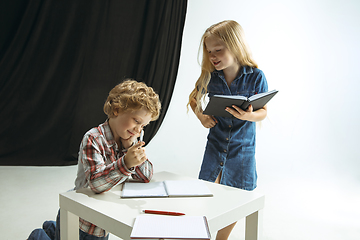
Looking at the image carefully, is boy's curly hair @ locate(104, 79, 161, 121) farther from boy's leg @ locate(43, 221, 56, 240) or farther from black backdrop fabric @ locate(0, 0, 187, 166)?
black backdrop fabric @ locate(0, 0, 187, 166)

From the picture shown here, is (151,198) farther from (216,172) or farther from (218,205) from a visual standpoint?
(216,172)

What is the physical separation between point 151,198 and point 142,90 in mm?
404

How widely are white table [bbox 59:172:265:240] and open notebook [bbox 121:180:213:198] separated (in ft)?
0.07

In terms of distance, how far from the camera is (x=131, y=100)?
1117 millimetres

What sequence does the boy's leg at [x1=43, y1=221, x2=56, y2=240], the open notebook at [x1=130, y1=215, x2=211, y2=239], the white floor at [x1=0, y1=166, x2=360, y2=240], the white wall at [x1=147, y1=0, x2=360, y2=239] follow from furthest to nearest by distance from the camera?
the white wall at [x1=147, y1=0, x2=360, y2=239]
the white floor at [x1=0, y1=166, x2=360, y2=240]
the boy's leg at [x1=43, y1=221, x2=56, y2=240]
the open notebook at [x1=130, y1=215, x2=211, y2=239]

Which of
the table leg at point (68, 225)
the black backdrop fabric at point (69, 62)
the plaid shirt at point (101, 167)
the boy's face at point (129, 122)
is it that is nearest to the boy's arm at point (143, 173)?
the plaid shirt at point (101, 167)

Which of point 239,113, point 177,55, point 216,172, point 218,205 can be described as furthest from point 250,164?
point 177,55

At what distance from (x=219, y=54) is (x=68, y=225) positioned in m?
0.91

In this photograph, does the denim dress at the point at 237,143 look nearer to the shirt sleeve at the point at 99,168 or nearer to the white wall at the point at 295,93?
the shirt sleeve at the point at 99,168

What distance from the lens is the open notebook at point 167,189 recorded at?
97cm

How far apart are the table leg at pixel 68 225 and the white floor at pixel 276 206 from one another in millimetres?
793

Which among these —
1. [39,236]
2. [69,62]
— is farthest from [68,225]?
[69,62]

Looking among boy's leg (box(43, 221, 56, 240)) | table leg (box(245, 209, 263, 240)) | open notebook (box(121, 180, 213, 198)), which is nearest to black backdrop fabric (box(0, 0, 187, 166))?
boy's leg (box(43, 221, 56, 240))

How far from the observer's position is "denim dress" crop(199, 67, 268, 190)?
4.81 ft
